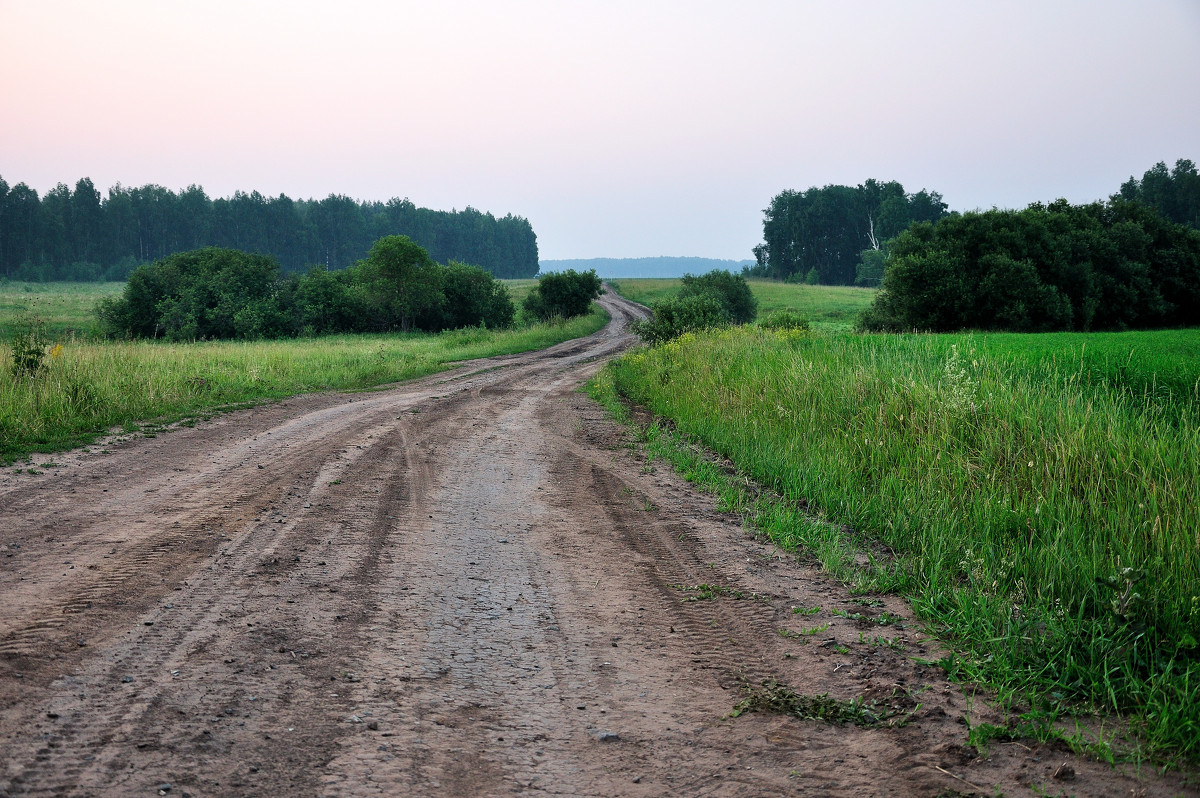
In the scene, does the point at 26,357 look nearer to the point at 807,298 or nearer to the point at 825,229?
the point at 807,298

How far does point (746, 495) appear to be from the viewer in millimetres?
7852

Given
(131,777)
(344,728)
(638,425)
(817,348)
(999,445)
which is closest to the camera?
(131,777)

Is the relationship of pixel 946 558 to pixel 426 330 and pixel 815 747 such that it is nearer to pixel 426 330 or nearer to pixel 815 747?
pixel 815 747

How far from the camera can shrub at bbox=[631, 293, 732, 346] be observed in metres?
25.7

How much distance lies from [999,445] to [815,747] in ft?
16.4

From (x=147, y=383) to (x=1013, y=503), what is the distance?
1419 centimetres

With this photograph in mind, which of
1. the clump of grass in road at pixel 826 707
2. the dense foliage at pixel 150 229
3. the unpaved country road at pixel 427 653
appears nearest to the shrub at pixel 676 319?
the unpaved country road at pixel 427 653

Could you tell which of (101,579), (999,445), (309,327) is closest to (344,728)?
(101,579)

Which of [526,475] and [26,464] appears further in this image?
[526,475]

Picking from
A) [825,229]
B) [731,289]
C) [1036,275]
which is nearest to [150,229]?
[731,289]

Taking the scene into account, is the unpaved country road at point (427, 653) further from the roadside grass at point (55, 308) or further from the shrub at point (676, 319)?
the shrub at point (676, 319)

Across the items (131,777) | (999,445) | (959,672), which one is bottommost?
(959,672)

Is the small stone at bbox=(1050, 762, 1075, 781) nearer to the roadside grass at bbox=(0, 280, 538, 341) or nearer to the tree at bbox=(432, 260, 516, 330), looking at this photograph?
the roadside grass at bbox=(0, 280, 538, 341)

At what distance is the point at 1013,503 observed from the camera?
622 centimetres
